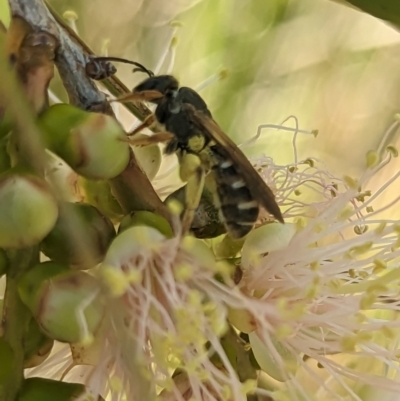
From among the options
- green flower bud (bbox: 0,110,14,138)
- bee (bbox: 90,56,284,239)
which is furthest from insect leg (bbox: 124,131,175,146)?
green flower bud (bbox: 0,110,14,138)

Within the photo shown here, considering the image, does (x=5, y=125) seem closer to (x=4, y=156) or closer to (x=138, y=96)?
(x=4, y=156)

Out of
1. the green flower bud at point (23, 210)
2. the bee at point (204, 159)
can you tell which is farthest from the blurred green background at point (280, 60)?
the green flower bud at point (23, 210)

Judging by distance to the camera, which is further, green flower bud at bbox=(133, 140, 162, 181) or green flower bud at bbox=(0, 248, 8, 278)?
green flower bud at bbox=(133, 140, 162, 181)

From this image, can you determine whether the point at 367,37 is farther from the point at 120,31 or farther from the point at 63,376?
the point at 63,376

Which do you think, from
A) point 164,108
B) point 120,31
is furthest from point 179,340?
point 120,31

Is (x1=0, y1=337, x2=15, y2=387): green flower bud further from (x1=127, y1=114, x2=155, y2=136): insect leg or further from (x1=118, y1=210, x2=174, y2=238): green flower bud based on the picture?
(x1=127, y1=114, x2=155, y2=136): insect leg
